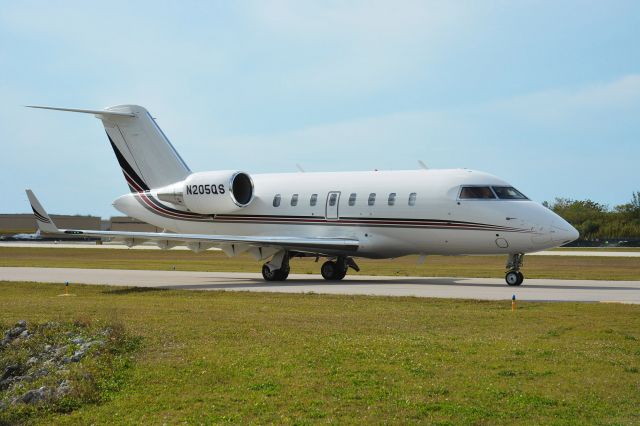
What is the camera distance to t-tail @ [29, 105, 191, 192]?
33.9 m

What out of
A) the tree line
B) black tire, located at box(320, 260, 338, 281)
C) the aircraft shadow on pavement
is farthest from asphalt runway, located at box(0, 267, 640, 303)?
the tree line

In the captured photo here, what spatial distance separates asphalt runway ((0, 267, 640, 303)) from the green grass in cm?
471

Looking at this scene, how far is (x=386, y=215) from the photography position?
28828mm

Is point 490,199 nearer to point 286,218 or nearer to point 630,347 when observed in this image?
point 286,218

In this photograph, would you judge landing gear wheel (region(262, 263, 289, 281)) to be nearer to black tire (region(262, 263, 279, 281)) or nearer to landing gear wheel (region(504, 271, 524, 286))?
black tire (region(262, 263, 279, 281))

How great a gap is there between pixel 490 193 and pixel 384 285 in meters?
4.66

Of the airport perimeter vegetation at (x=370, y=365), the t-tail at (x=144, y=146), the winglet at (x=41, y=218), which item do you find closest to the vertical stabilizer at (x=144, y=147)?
the t-tail at (x=144, y=146)

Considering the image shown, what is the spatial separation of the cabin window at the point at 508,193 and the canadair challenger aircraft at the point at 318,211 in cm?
3

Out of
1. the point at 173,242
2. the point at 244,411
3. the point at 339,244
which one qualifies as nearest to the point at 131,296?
the point at 173,242

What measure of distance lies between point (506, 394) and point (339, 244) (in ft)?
62.2

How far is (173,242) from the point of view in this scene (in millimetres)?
28438

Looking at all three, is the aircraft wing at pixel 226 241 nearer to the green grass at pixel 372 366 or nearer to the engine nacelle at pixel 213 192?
the engine nacelle at pixel 213 192

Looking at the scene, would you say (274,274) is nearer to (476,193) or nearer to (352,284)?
(352,284)

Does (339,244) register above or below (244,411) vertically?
above
